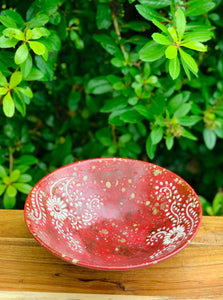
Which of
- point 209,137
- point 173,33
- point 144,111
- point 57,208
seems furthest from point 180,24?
point 209,137

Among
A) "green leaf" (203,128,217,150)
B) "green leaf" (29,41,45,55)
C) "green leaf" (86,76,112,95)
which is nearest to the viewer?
"green leaf" (29,41,45,55)

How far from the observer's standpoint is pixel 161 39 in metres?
1.21

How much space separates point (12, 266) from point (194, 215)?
0.52 metres

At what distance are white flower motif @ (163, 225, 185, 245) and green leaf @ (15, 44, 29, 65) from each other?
675mm

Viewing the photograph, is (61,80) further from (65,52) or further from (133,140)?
(133,140)

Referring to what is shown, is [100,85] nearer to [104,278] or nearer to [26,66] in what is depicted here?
[26,66]

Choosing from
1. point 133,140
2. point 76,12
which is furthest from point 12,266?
point 76,12

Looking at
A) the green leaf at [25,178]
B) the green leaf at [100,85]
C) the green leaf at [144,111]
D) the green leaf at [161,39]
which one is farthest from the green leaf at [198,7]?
the green leaf at [25,178]

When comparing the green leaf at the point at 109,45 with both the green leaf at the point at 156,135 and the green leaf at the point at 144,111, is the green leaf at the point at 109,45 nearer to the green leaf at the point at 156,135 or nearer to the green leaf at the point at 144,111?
the green leaf at the point at 144,111

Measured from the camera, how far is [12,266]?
1146 millimetres

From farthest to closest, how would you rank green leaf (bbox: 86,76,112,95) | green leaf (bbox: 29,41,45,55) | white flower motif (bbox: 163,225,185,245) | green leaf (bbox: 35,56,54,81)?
green leaf (bbox: 86,76,112,95), green leaf (bbox: 35,56,54,81), green leaf (bbox: 29,41,45,55), white flower motif (bbox: 163,225,185,245)

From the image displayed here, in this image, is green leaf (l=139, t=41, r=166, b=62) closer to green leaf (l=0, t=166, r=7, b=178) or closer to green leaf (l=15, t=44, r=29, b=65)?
green leaf (l=15, t=44, r=29, b=65)

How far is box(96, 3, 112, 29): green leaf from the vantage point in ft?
5.47

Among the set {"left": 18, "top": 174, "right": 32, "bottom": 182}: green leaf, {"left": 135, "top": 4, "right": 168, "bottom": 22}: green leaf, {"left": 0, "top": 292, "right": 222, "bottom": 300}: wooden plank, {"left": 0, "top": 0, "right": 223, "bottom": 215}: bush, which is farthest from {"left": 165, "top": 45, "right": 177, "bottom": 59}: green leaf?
{"left": 18, "top": 174, "right": 32, "bottom": 182}: green leaf
